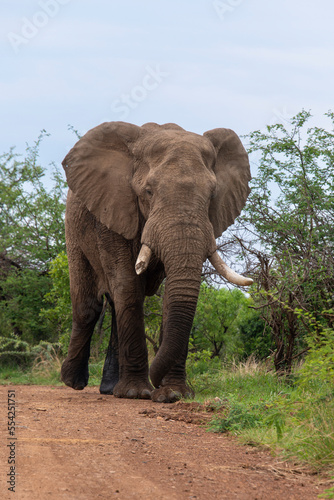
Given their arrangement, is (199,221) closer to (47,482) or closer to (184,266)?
(184,266)

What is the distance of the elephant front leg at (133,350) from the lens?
8.80 m

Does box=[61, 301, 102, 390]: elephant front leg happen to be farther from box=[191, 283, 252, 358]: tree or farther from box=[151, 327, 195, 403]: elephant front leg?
box=[191, 283, 252, 358]: tree

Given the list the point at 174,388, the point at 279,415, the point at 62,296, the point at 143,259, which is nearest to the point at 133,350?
the point at 174,388

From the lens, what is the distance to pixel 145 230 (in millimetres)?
8055

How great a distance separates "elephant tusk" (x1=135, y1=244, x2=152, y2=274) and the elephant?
0.04 ft

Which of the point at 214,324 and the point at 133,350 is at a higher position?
the point at 214,324

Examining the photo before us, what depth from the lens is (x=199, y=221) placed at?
7816mm

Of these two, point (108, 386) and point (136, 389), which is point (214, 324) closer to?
point (108, 386)

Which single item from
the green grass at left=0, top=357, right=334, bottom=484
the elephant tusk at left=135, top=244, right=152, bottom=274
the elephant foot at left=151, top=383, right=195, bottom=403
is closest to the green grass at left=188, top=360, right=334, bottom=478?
the green grass at left=0, top=357, right=334, bottom=484

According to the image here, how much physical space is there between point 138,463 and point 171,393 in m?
3.56

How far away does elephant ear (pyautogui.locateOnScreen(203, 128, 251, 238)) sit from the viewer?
29.9ft

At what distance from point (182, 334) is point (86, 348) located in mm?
3437

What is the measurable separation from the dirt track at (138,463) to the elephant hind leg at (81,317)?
349cm

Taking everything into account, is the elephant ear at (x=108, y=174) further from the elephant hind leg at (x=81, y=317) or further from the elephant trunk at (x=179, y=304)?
the elephant hind leg at (x=81, y=317)
